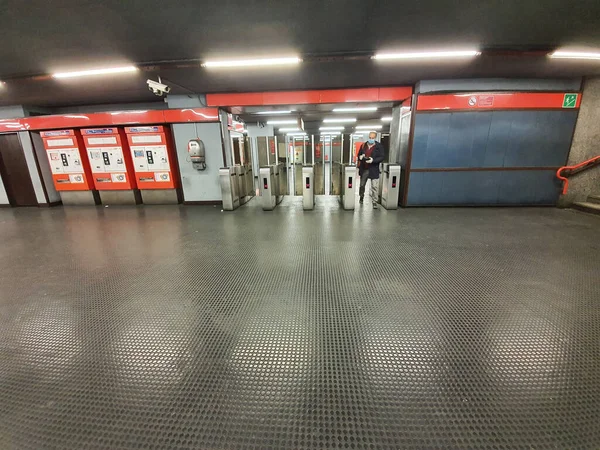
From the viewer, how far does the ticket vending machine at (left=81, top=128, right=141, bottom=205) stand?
6480mm

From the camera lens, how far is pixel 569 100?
205 inches

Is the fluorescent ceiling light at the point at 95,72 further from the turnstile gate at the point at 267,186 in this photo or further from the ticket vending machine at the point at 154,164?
the turnstile gate at the point at 267,186

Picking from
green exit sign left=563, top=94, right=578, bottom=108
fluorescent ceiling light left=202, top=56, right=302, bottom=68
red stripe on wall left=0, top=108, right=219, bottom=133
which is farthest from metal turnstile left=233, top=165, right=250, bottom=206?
green exit sign left=563, top=94, right=578, bottom=108

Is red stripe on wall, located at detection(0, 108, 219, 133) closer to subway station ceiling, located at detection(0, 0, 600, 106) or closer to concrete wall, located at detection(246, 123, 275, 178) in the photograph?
subway station ceiling, located at detection(0, 0, 600, 106)

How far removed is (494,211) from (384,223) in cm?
289

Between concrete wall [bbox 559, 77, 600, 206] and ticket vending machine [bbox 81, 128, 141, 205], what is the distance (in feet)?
36.0

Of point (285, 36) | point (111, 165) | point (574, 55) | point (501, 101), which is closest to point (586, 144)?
point (501, 101)

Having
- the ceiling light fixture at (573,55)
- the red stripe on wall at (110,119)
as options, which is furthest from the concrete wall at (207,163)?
the ceiling light fixture at (573,55)

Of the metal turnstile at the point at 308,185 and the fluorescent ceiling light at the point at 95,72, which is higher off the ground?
the fluorescent ceiling light at the point at 95,72

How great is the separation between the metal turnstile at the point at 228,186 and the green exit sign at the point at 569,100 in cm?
762

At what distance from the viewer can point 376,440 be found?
4.04 feet

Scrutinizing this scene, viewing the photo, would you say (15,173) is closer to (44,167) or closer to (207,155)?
(44,167)

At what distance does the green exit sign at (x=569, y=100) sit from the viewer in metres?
5.19

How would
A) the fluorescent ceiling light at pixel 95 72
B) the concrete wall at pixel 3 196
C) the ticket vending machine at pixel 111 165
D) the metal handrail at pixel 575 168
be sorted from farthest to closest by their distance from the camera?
the concrete wall at pixel 3 196, the ticket vending machine at pixel 111 165, the metal handrail at pixel 575 168, the fluorescent ceiling light at pixel 95 72
